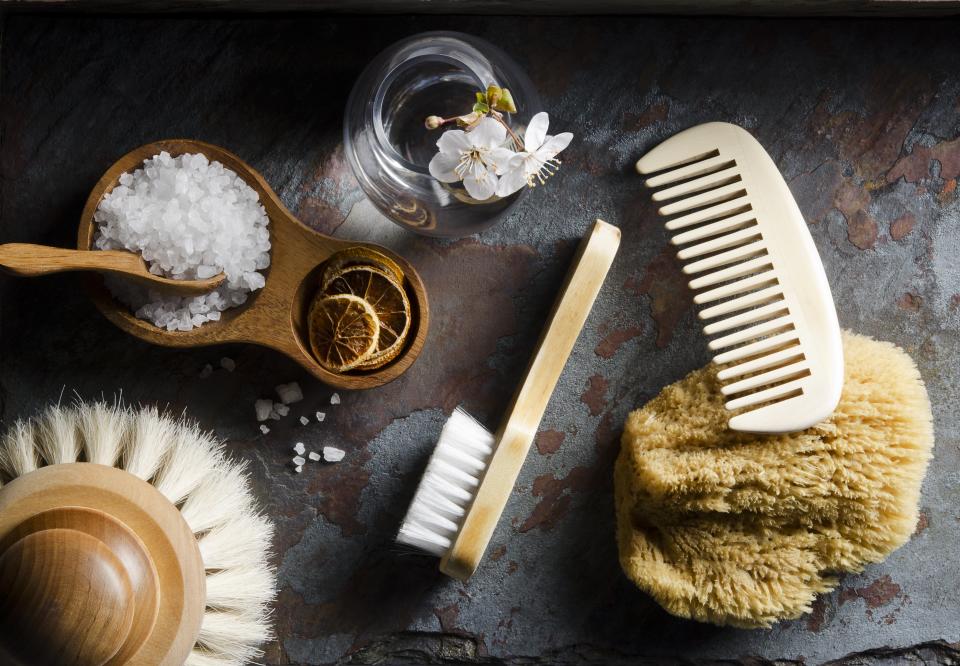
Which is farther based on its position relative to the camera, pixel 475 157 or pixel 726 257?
pixel 726 257

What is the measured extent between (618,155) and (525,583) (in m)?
0.56

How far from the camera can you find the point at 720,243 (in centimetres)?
96

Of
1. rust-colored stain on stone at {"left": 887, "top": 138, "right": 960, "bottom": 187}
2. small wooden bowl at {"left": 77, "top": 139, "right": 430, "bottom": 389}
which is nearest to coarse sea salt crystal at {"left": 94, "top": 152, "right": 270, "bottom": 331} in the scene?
small wooden bowl at {"left": 77, "top": 139, "right": 430, "bottom": 389}

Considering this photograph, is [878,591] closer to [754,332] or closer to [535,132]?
[754,332]

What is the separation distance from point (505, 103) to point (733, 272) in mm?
345

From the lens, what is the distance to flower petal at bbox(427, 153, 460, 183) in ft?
2.70

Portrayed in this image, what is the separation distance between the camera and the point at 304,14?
1.01 meters

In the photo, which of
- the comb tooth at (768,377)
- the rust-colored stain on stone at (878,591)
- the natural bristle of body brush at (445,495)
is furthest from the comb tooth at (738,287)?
the rust-colored stain on stone at (878,591)

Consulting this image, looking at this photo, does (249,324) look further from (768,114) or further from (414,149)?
(768,114)

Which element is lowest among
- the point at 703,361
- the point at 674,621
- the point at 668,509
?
the point at 674,621

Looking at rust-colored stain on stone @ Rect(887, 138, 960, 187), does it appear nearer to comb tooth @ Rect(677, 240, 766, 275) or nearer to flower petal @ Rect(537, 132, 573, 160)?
comb tooth @ Rect(677, 240, 766, 275)

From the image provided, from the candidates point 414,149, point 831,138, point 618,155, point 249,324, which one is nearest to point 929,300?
point 831,138

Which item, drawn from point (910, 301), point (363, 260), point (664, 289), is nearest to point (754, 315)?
point (664, 289)

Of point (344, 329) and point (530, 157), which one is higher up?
point (530, 157)
